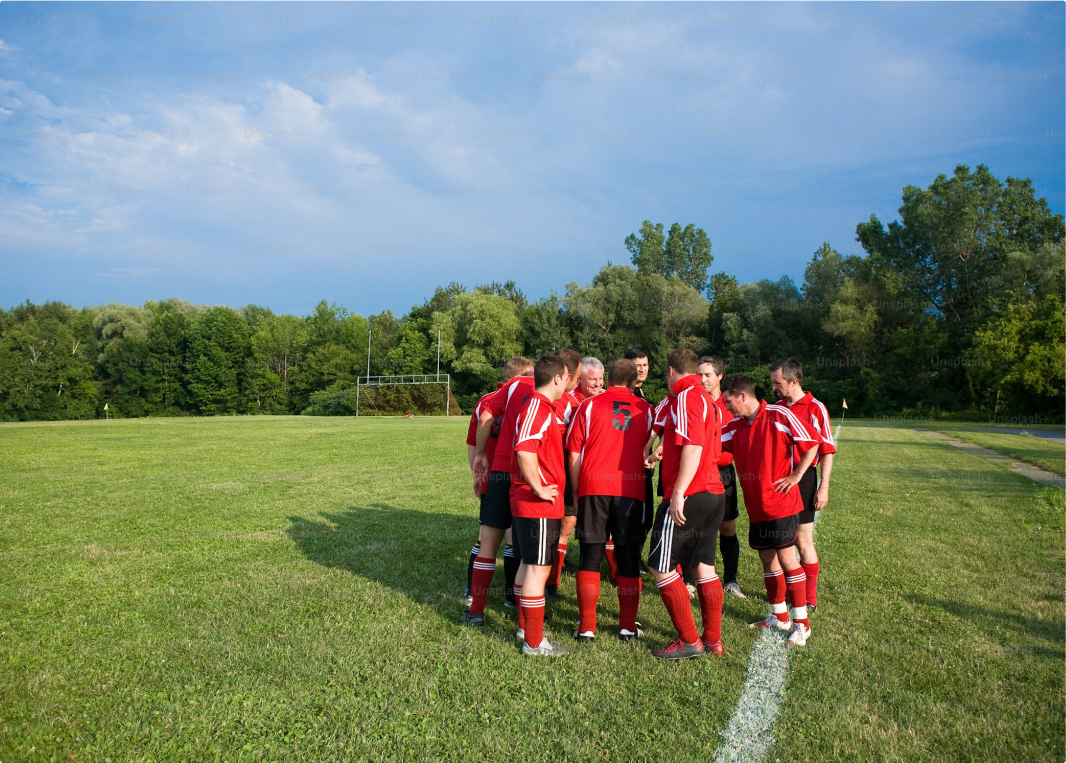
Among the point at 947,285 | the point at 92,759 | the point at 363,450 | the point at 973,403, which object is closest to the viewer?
the point at 92,759

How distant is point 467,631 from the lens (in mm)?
4453

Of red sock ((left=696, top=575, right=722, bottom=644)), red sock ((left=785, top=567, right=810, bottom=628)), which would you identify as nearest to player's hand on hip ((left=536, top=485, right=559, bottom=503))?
red sock ((left=696, top=575, right=722, bottom=644))

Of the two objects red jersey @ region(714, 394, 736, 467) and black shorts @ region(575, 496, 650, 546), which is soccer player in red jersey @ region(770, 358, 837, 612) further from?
black shorts @ region(575, 496, 650, 546)

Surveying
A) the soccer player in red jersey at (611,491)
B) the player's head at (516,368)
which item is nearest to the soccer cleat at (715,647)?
the soccer player in red jersey at (611,491)

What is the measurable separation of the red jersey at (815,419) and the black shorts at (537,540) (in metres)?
2.02

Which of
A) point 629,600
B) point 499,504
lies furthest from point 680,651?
point 499,504

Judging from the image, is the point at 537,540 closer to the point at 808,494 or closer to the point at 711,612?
the point at 711,612

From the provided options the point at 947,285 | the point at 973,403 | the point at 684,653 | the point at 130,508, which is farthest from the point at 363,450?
the point at 947,285

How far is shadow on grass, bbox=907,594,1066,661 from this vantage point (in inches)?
164

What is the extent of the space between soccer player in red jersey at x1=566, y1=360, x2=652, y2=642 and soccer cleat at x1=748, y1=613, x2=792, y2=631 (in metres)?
0.99

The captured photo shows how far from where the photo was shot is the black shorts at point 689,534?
4055mm

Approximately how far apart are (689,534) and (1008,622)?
9.09ft

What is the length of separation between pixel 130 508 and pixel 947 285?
5423 centimetres

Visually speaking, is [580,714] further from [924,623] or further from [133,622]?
[133,622]
